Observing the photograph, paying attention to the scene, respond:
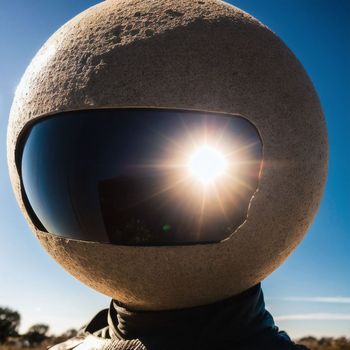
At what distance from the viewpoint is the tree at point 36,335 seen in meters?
17.8

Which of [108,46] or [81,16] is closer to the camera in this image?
[108,46]

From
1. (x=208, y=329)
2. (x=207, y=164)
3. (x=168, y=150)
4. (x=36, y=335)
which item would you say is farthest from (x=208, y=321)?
(x=36, y=335)

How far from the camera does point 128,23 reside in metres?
2.92

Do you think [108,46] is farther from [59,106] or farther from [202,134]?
[202,134]

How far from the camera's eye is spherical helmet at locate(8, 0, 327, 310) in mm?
2734

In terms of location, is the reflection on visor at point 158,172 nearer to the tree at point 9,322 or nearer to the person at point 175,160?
the person at point 175,160

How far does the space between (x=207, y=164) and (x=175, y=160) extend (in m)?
0.18

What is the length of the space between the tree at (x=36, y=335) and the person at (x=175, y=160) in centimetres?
1583

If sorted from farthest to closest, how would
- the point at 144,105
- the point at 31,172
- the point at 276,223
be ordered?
the point at 31,172 → the point at 276,223 → the point at 144,105

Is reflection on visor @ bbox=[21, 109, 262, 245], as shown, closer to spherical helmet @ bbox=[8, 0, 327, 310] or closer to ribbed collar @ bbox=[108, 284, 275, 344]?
spherical helmet @ bbox=[8, 0, 327, 310]

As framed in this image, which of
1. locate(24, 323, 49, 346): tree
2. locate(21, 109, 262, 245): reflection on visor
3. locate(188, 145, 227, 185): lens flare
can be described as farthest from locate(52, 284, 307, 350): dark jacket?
locate(24, 323, 49, 346): tree

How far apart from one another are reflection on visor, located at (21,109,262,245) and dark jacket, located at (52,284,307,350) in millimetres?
540

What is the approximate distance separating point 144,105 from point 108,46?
43 cm

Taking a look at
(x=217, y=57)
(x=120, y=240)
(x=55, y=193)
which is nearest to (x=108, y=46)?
(x=217, y=57)
